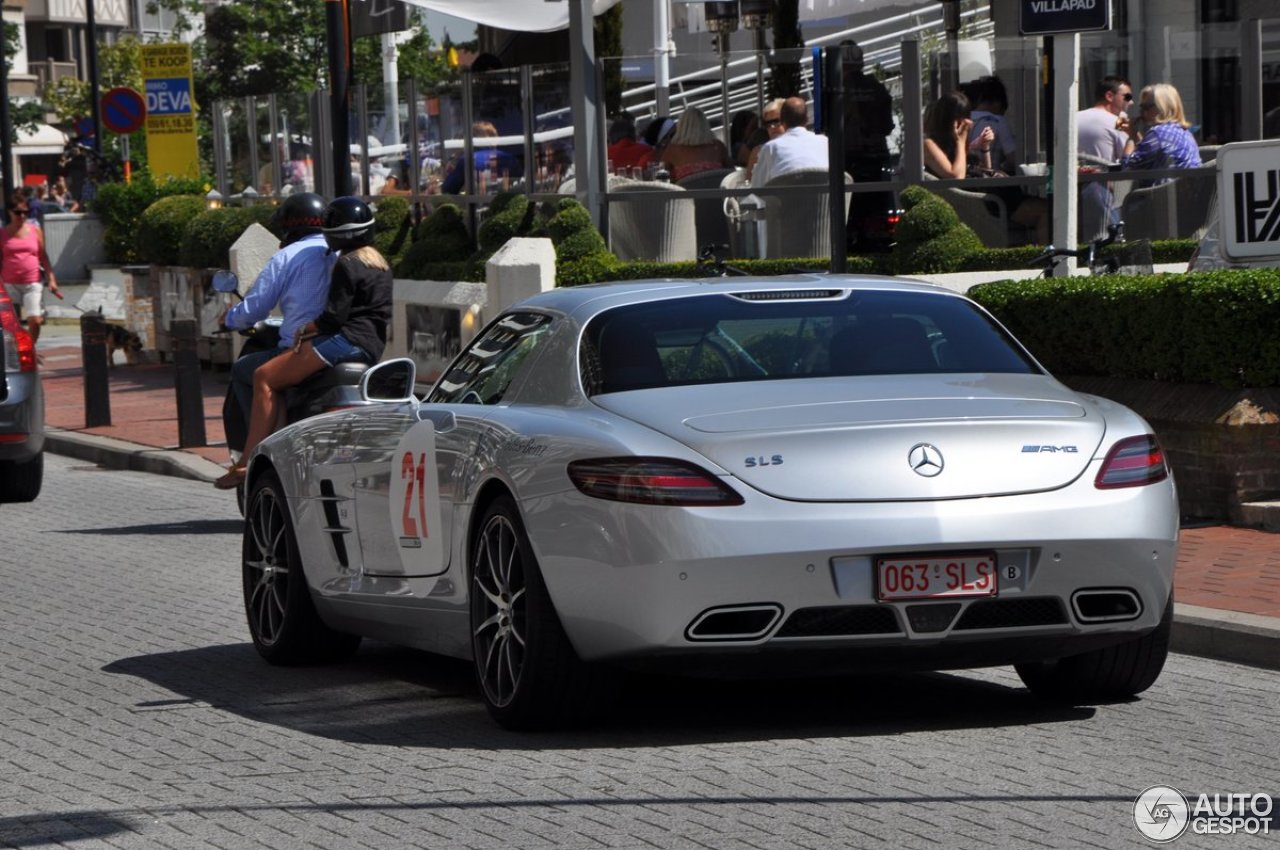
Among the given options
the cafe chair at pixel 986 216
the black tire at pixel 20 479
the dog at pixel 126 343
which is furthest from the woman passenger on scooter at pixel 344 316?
the dog at pixel 126 343

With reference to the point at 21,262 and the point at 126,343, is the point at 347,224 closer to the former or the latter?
the point at 126,343

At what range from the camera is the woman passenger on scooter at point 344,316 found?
1274 centimetres

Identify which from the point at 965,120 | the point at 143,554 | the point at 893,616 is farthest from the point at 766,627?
the point at 965,120

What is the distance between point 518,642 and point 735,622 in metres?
0.78

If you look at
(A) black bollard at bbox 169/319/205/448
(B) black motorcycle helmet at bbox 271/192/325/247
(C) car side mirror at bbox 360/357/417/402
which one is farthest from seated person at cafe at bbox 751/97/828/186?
(C) car side mirror at bbox 360/357/417/402

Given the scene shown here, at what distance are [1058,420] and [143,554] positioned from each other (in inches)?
279

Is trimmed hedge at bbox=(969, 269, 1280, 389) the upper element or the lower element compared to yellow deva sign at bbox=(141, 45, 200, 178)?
lower

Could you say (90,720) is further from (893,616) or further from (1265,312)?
(1265,312)

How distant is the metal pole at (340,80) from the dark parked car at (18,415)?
3.33 meters

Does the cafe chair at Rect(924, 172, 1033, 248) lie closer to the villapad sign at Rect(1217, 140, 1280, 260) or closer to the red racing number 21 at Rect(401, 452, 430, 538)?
the villapad sign at Rect(1217, 140, 1280, 260)

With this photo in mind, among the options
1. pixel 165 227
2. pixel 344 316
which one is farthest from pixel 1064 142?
pixel 165 227

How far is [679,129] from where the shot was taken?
19.0 m

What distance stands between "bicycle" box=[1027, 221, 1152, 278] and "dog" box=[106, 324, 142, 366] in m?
15.6

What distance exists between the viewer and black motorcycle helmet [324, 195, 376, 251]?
500 inches
